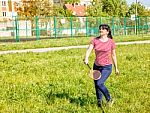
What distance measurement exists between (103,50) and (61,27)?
Result: 130 feet

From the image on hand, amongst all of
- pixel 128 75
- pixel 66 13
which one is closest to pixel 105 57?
pixel 128 75

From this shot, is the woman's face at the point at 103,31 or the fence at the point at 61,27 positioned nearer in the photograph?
the woman's face at the point at 103,31

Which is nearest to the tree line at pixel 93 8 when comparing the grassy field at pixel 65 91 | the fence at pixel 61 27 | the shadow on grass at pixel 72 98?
the fence at pixel 61 27

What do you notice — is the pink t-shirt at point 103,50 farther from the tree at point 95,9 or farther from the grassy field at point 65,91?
the tree at point 95,9

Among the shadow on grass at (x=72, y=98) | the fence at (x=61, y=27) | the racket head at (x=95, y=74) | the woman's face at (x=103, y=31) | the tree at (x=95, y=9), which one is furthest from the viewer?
the tree at (x=95, y=9)

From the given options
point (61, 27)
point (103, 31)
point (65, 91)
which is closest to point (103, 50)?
point (103, 31)

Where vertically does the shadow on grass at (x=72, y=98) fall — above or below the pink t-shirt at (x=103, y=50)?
below

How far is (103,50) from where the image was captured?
7.57m

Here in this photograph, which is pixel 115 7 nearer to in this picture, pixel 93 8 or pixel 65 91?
pixel 93 8

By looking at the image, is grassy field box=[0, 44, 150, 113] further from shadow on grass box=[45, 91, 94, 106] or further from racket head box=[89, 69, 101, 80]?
racket head box=[89, 69, 101, 80]

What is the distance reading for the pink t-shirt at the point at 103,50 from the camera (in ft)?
24.9

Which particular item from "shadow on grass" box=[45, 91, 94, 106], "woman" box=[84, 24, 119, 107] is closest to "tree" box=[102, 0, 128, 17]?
"shadow on grass" box=[45, 91, 94, 106]

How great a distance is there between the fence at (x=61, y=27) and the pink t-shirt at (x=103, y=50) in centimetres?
3360

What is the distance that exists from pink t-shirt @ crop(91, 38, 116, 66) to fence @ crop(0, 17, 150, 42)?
33.6 m
